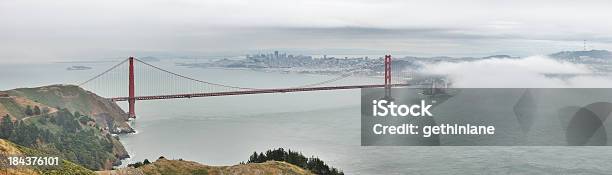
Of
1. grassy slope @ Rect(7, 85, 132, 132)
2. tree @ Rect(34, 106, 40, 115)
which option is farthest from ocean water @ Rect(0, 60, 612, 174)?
tree @ Rect(34, 106, 40, 115)

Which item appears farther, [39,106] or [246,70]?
[246,70]

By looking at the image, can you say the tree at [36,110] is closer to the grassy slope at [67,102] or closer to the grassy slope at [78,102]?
the grassy slope at [67,102]

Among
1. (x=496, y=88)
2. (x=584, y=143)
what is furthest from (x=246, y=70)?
(x=584, y=143)

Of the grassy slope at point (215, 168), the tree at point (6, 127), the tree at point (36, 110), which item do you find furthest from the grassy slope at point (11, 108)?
the grassy slope at point (215, 168)

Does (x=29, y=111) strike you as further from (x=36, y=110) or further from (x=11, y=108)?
(x=11, y=108)

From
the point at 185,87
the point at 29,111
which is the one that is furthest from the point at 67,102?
the point at 185,87

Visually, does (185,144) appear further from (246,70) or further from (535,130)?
(246,70)
